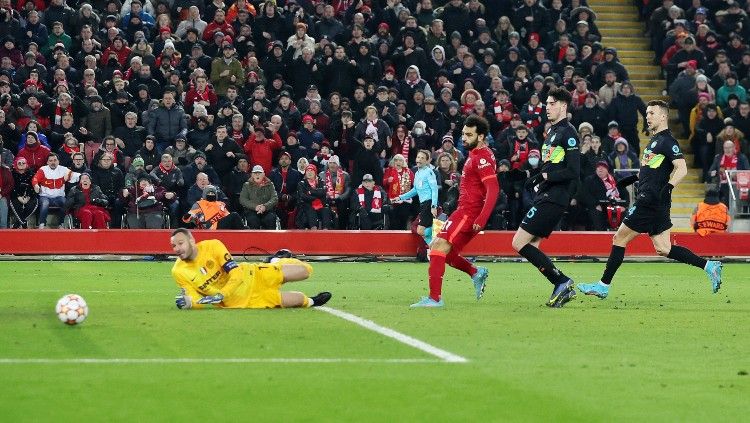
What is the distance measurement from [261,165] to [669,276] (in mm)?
9714

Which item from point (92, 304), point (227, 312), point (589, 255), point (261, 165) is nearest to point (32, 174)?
point (261, 165)

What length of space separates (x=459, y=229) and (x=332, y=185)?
43.1ft

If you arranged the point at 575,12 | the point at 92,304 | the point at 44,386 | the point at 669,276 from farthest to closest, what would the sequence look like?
the point at 575,12 → the point at 669,276 → the point at 92,304 → the point at 44,386

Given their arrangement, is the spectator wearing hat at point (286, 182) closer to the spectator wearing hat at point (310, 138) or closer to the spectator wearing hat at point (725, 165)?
the spectator wearing hat at point (310, 138)

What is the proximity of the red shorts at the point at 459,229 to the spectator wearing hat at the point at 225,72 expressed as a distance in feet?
48.9

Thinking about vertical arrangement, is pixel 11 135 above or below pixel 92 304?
above

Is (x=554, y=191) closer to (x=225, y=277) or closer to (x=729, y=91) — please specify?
(x=225, y=277)

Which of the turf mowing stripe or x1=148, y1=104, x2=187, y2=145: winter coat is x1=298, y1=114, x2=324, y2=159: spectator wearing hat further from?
the turf mowing stripe

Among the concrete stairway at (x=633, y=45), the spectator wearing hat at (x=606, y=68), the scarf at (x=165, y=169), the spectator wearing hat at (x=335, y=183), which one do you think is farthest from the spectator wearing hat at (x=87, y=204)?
the concrete stairway at (x=633, y=45)

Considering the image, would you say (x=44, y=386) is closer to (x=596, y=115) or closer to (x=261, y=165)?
(x=261, y=165)

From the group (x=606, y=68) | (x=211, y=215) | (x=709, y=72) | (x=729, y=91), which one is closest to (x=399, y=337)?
(x=211, y=215)

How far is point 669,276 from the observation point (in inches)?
817

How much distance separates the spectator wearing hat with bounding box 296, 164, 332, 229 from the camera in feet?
87.5

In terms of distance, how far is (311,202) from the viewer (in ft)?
87.8
